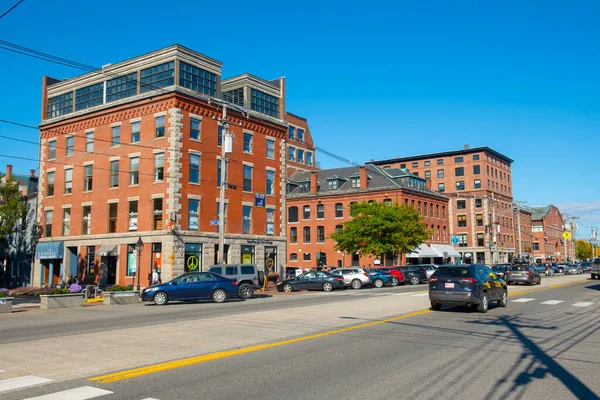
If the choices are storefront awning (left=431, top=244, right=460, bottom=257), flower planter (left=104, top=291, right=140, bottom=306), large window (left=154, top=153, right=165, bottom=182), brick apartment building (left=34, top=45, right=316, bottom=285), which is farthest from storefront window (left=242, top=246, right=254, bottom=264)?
storefront awning (left=431, top=244, right=460, bottom=257)

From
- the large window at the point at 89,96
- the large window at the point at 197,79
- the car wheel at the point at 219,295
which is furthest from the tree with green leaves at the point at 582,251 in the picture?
the car wheel at the point at 219,295

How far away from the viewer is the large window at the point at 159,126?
126 feet

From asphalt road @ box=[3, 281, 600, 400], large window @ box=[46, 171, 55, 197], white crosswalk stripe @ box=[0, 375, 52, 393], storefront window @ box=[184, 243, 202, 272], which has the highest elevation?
large window @ box=[46, 171, 55, 197]

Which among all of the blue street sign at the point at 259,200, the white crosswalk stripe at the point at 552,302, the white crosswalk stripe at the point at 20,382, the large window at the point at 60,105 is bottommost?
the white crosswalk stripe at the point at 552,302

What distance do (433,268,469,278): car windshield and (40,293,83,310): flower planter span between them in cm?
1731

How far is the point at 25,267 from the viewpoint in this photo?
159 feet

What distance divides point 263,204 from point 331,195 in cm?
2618

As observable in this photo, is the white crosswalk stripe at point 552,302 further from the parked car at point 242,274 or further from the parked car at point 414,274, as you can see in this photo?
the parked car at point 414,274

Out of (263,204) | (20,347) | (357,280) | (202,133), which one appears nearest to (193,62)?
(202,133)

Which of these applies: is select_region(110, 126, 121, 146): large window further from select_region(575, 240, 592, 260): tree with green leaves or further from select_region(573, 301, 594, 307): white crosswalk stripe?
select_region(575, 240, 592, 260): tree with green leaves

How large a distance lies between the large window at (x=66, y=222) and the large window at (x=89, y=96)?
8.70 m

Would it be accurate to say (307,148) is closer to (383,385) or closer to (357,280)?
(357,280)

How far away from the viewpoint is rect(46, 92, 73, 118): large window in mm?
44750

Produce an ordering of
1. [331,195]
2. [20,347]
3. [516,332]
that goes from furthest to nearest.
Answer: [331,195]
[516,332]
[20,347]
